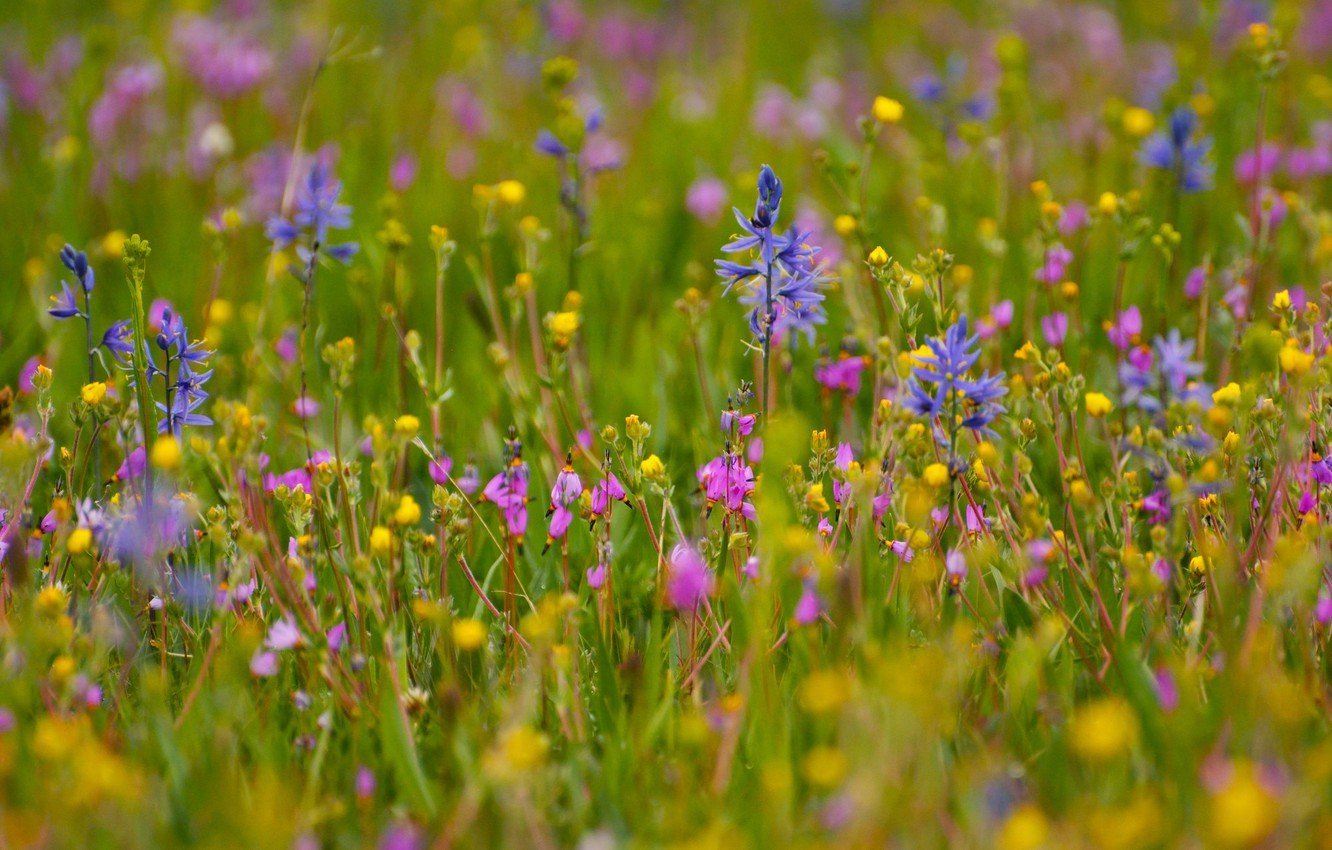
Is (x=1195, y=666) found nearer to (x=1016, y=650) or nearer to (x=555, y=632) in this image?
(x=1016, y=650)

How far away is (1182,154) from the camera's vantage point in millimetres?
2863

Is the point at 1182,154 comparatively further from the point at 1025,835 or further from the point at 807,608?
the point at 1025,835

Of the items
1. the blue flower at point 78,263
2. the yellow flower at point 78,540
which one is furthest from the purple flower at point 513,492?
the blue flower at point 78,263

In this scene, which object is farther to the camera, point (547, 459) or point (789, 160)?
point (789, 160)

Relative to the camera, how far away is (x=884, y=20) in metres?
6.59

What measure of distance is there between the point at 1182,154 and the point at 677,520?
5.79 feet

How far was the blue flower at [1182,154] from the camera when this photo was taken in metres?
2.85

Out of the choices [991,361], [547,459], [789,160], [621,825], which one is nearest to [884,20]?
[789,160]

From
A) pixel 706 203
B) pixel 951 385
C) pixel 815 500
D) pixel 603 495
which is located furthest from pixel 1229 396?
pixel 706 203

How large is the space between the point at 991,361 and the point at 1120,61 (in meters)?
3.68

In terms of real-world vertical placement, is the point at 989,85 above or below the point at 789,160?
above

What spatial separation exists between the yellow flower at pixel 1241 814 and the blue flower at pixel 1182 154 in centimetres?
219

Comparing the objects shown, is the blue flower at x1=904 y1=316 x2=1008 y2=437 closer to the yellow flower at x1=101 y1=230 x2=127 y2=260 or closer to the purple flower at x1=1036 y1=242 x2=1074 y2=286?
the purple flower at x1=1036 y1=242 x2=1074 y2=286

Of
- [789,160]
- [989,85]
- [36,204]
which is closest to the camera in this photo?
[36,204]
